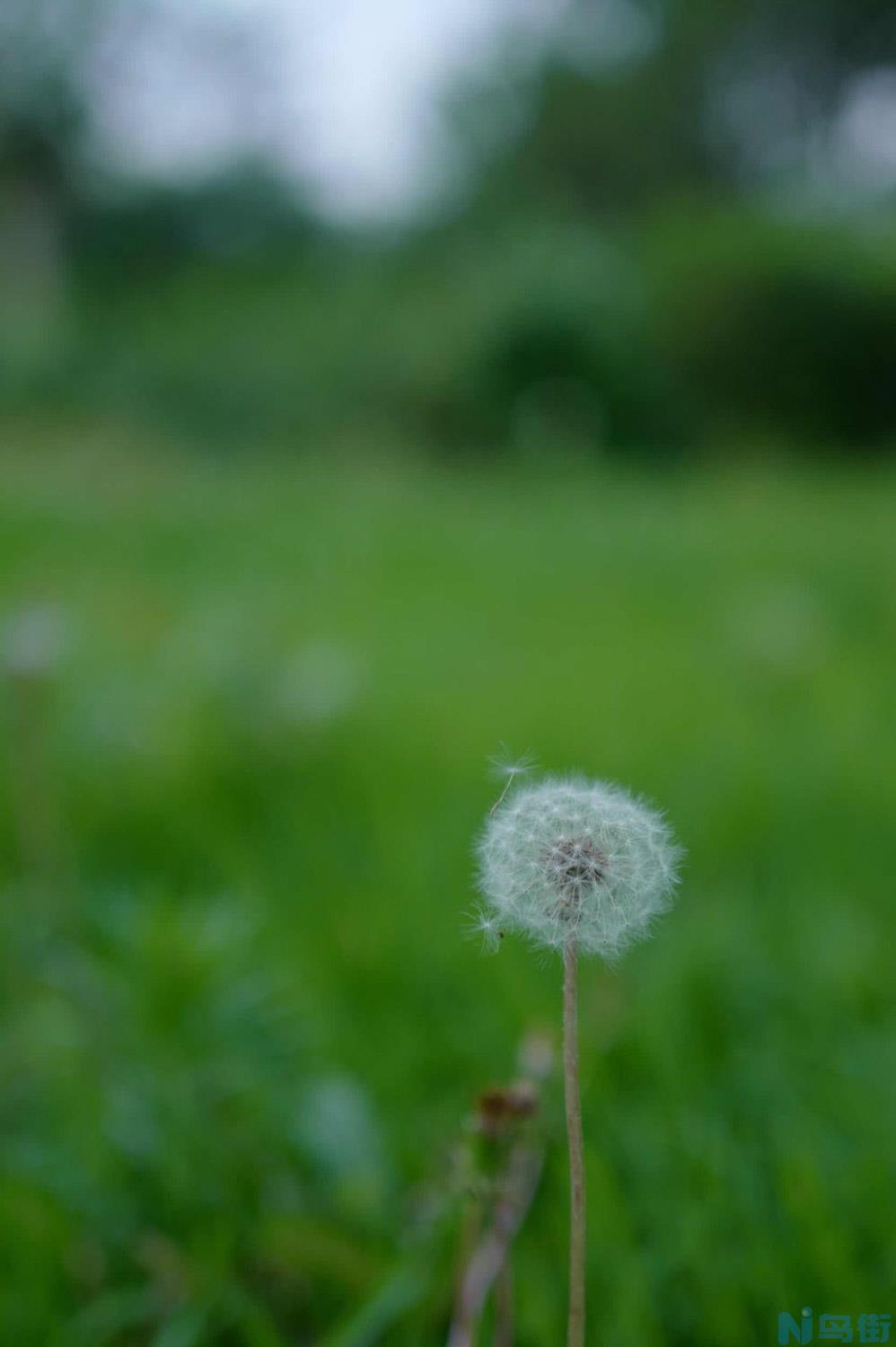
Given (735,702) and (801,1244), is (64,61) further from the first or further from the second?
(801,1244)

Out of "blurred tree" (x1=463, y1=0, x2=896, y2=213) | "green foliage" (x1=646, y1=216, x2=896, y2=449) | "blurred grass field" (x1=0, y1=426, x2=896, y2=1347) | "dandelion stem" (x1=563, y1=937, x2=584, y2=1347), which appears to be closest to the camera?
"dandelion stem" (x1=563, y1=937, x2=584, y2=1347)

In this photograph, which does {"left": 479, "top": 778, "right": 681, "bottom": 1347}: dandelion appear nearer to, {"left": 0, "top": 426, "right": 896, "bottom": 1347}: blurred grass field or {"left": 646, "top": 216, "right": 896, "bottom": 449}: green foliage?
{"left": 0, "top": 426, "right": 896, "bottom": 1347}: blurred grass field

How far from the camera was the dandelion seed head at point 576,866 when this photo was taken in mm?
618

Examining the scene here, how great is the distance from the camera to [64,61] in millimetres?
18547

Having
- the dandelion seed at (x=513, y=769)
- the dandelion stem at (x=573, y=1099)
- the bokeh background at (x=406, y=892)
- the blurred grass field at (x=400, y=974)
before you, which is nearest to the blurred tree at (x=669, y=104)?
the bokeh background at (x=406, y=892)

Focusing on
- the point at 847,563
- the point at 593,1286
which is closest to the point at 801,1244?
the point at 593,1286

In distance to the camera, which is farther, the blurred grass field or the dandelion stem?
the blurred grass field

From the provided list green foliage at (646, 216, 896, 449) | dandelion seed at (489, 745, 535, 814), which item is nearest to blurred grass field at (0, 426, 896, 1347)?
dandelion seed at (489, 745, 535, 814)

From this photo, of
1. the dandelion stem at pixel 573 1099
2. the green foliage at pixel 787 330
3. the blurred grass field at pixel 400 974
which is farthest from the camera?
the green foliage at pixel 787 330

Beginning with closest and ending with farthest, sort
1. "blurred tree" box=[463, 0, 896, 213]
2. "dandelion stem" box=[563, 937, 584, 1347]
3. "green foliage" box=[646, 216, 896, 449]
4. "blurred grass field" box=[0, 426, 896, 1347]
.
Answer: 1. "dandelion stem" box=[563, 937, 584, 1347]
2. "blurred grass field" box=[0, 426, 896, 1347]
3. "green foliage" box=[646, 216, 896, 449]
4. "blurred tree" box=[463, 0, 896, 213]

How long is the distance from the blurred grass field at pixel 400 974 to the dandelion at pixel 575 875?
0.86m

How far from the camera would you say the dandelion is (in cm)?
61

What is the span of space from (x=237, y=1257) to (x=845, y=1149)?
0.79 metres

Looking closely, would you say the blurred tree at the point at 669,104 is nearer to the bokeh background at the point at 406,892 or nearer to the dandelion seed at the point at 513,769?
the bokeh background at the point at 406,892
